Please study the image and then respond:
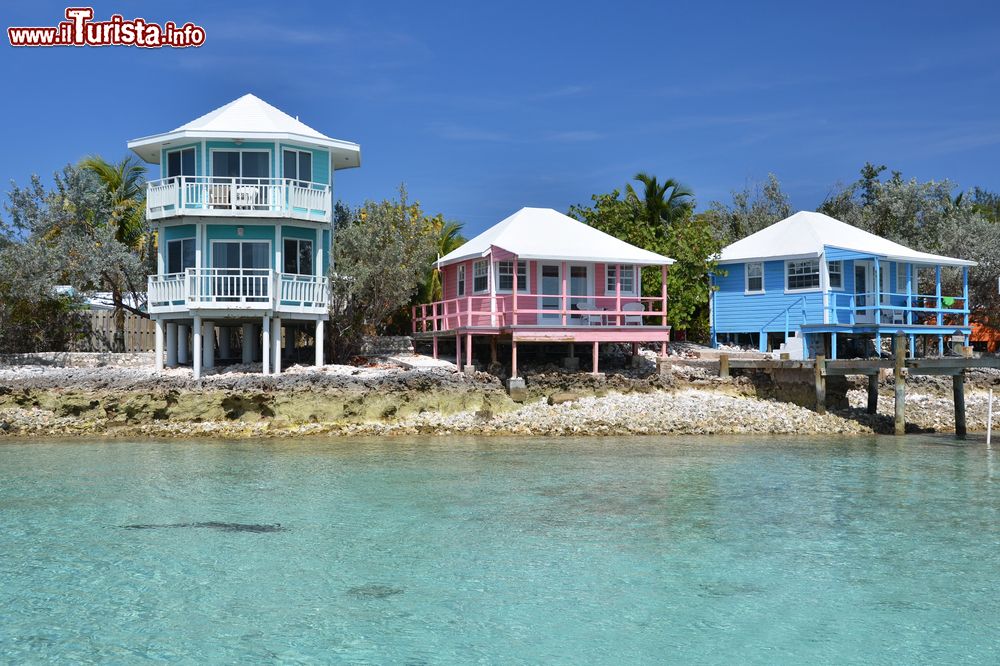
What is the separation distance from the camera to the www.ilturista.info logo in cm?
2597

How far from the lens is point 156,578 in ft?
36.7

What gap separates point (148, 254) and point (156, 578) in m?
25.0

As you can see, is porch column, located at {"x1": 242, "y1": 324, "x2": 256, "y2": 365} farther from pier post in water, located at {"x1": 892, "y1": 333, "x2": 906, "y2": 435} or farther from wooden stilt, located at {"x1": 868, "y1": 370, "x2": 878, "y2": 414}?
pier post in water, located at {"x1": 892, "y1": 333, "x2": 906, "y2": 435}

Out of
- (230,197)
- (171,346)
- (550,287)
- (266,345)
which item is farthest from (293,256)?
(550,287)

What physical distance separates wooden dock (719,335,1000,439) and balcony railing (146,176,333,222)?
13.9 meters

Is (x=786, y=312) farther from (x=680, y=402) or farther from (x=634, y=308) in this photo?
(x=680, y=402)

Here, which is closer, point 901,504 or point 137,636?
point 137,636

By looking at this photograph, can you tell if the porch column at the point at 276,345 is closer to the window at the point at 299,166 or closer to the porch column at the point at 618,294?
the window at the point at 299,166

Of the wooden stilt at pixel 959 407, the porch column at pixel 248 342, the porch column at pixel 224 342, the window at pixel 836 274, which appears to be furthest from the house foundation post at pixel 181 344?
the wooden stilt at pixel 959 407

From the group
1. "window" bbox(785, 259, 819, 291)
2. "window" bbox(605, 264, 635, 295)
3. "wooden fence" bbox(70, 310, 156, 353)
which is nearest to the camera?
"window" bbox(605, 264, 635, 295)

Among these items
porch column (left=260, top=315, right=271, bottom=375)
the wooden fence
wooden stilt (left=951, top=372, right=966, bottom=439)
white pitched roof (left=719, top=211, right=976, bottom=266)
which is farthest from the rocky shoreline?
white pitched roof (left=719, top=211, right=976, bottom=266)

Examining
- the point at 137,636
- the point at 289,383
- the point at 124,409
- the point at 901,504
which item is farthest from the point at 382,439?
the point at 137,636

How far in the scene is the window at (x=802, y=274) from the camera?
113ft

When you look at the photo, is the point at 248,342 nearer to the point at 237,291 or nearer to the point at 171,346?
the point at 237,291
